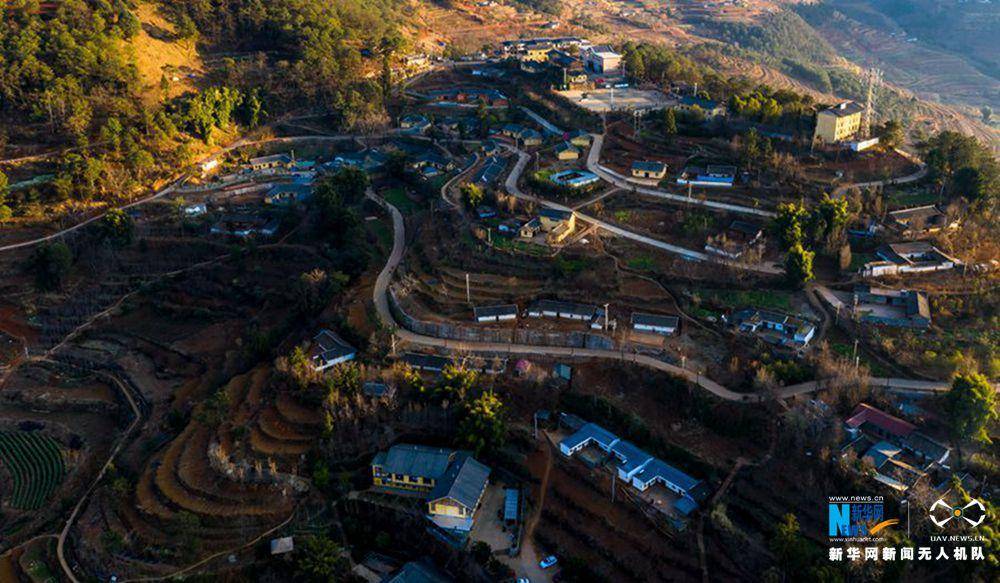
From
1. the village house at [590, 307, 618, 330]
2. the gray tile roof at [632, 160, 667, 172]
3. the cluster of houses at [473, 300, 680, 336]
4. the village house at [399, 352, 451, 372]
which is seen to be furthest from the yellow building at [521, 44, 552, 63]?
the village house at [399, 352, 451, 372]

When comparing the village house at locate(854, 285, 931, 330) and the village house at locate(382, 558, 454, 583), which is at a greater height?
the village house at locate(854, 285, 931, 330)

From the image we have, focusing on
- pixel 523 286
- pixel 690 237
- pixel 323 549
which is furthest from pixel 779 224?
pixel 323 549

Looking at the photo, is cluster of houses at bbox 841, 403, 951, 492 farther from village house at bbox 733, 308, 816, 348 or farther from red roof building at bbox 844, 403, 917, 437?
village house at bbox 733, 308, 816, 348

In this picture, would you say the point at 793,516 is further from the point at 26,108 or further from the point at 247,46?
the point at 247,46

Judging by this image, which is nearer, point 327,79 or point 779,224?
point 779,224

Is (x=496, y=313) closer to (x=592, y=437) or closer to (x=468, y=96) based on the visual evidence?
(x=592, y=437)

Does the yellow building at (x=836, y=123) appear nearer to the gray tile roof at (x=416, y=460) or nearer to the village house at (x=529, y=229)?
the village house at (x=529, y=229)
